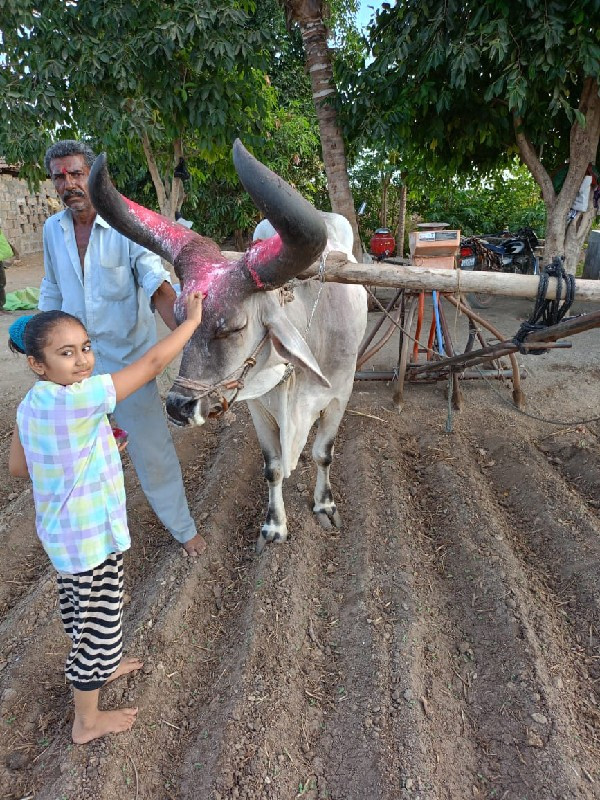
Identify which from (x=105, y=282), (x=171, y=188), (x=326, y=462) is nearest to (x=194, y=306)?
(x=105, y=282)

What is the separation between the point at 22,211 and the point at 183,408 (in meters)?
16.8

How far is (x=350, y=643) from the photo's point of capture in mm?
2691

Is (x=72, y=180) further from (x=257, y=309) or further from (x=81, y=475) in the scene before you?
(x=81, y=475)

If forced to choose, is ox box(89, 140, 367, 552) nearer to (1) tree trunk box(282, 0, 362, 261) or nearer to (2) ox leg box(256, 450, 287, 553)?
(2) ox leg box(256, 450, 287, 553)

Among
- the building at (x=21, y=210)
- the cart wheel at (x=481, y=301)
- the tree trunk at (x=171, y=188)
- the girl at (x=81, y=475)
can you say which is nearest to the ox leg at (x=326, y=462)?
the girl at (x=81, y=475)

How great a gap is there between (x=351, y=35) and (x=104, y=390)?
555 inches

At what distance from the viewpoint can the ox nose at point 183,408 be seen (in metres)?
2.41

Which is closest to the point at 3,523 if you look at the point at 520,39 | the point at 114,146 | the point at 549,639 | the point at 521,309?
the point at 549,639

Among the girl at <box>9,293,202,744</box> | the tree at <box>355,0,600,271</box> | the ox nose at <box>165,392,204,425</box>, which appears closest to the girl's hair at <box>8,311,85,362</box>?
the girl at <box>9,293,202,744</box>

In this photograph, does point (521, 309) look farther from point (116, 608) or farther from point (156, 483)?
point (116, 608)

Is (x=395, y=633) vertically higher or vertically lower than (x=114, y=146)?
lower

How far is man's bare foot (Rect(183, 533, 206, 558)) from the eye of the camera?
10.9 feet

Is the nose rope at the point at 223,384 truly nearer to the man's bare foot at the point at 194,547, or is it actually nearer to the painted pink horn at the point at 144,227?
Result: the painted pink horn at the point at 144,227

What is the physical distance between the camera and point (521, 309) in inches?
350
